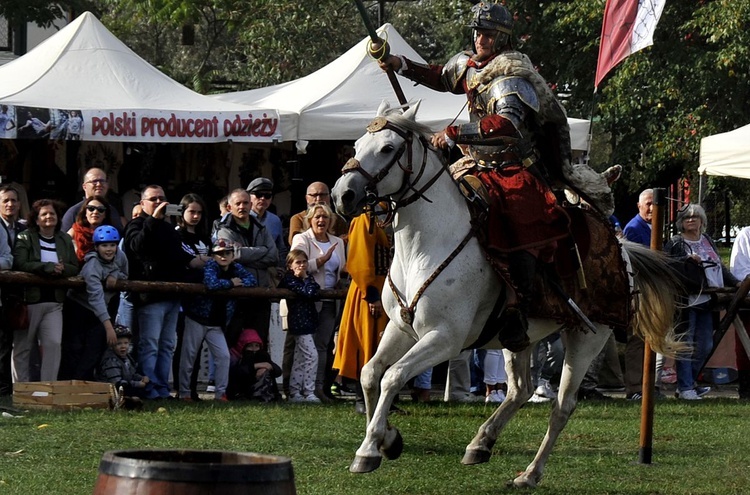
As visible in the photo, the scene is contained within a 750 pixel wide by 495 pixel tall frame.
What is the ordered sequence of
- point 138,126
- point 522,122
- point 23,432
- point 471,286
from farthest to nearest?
point 138,126, point 23,432, point 522,122, point 471,286

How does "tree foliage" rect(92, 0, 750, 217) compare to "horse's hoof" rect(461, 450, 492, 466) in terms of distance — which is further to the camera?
"tree foliage" rect(92, 0, 750, 217)

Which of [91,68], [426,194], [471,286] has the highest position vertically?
[91,68]

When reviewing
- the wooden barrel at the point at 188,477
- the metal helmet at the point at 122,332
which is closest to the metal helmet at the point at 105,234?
the metal helmet at the point at 122,332

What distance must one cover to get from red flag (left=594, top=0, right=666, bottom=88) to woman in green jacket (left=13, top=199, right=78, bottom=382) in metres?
4.97

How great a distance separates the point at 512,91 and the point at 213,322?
5085mm

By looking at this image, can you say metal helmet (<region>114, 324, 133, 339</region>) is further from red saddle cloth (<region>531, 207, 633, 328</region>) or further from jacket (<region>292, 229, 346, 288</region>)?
red saddle cloth (<region>531, 207, 633, 328</region>)

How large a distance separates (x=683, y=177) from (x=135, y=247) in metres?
18.7

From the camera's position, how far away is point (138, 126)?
14406 millimetres

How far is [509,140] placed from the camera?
825 centimetres

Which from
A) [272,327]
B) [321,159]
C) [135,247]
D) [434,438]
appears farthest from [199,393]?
[321,159]

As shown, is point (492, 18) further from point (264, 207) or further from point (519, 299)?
point (264, 207)

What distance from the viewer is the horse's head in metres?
7.68

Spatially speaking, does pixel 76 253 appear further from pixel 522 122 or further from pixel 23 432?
pixel 522 122

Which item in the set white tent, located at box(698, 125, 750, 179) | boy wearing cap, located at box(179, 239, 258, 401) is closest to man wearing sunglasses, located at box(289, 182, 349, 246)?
boy wearing cap, located at box(179, 239, 258, 401)
